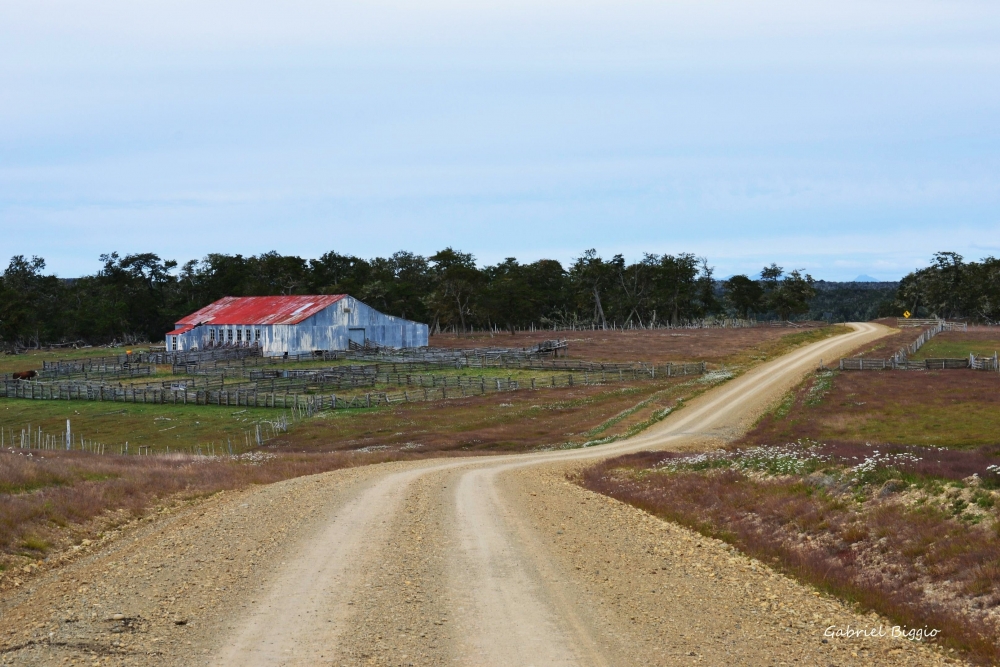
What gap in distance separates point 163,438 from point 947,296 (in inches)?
5835

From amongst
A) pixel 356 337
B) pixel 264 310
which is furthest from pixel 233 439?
pixel 264 310

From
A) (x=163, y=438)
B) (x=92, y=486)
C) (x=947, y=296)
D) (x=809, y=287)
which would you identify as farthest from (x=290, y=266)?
(x=92, y=486)

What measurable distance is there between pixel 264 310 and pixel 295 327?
11250 millimetres

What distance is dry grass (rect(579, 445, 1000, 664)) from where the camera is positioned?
1199 centimetres

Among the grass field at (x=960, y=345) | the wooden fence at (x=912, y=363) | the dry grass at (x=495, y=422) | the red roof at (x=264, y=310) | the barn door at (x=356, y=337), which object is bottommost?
the dry grass at (x=495, y=422)

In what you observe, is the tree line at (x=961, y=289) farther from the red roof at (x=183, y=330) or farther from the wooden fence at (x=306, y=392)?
the red roof at (x=183, y=330)

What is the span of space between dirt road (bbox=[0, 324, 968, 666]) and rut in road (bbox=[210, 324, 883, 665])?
0.04 m

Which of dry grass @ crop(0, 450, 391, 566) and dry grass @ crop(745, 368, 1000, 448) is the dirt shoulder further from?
dry grass @ crop(745, 368, 1000, 448)

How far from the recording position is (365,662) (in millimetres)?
10062

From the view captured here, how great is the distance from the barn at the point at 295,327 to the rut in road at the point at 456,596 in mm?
74506

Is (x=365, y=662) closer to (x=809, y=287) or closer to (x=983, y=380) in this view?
(x=983, y=380)

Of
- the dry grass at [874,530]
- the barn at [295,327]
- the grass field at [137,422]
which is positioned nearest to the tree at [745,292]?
the barn at [295,327]

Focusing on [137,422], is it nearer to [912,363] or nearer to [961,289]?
[912,363]

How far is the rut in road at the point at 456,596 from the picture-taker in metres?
10.4
